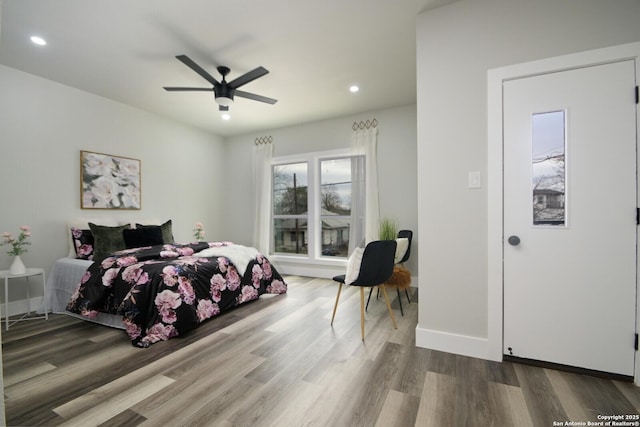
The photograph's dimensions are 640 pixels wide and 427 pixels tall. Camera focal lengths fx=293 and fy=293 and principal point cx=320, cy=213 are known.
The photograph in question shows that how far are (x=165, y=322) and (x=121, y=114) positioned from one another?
129 inches

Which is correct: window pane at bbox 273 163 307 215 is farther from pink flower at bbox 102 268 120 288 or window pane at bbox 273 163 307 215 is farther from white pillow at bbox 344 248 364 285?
pink flower at bbox 102 268 120 288

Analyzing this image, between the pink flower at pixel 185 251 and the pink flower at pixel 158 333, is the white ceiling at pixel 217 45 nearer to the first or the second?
the pink flower at pixel 185 251

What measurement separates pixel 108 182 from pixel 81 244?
100 cm

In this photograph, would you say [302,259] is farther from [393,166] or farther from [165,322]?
[165,322]

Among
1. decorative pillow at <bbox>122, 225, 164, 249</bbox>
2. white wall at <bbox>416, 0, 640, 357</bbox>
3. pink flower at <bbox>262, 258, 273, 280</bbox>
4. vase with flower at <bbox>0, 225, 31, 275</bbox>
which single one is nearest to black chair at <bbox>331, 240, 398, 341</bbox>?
white wall at <bbox>416, 0, 640, 357</bbox>

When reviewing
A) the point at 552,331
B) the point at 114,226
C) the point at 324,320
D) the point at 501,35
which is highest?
the point at 501,35

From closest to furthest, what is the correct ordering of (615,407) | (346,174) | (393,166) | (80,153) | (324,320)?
(615,407)
(324,320)
(80,153)
(393,166)
(346,174)

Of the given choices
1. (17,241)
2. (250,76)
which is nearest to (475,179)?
(250,76)

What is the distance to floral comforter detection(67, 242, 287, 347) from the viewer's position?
2600 millimetres

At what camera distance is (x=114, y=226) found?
12.7ft

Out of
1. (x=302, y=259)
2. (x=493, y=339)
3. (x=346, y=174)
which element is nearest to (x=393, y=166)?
(x=346, y=174)

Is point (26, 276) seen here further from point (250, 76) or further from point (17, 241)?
point (250, 76)

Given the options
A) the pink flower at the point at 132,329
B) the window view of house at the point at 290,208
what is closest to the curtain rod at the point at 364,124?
the window view of house at the point at 290,208

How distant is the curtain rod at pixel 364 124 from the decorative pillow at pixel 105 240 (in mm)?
3675
